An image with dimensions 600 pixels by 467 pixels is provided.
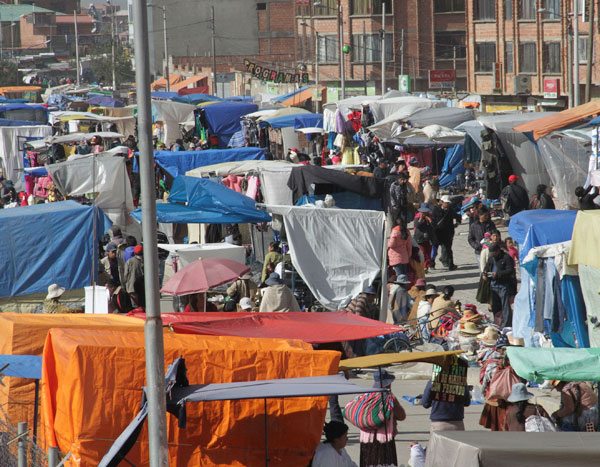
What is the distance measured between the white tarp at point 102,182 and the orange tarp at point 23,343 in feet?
42.7

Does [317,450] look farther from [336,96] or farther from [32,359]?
[336,96]

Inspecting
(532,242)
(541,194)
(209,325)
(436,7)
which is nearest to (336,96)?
(436,7)

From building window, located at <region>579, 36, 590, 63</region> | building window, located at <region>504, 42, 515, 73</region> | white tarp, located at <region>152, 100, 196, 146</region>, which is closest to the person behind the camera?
white tarp, located at <region>152, 100, 196, 146</region>

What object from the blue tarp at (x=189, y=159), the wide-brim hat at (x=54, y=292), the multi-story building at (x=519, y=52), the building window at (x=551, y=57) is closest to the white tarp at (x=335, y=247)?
the wide-brim hat at (x=54, y=292)

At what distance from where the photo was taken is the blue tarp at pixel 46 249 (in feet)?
58.9

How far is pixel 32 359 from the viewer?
10422 millimetres

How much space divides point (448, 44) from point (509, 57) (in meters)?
16.2

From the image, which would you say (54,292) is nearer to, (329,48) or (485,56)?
(485,56)

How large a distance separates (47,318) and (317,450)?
9.45 ft

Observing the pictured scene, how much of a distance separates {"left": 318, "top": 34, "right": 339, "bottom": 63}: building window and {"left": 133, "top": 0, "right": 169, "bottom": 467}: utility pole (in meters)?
66.4

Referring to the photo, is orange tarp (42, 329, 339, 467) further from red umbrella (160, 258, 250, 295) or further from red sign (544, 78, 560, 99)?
red sign (544, 78, 560, 99)

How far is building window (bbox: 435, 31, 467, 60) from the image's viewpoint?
242 feet

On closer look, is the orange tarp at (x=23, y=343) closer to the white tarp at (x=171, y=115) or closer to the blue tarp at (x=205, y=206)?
the blue tarp at (x=205, y=206)

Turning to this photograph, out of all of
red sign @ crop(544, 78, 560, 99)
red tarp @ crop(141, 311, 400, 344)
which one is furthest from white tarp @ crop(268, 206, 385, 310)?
red sign @ crop(544, 78, 560, 99)
